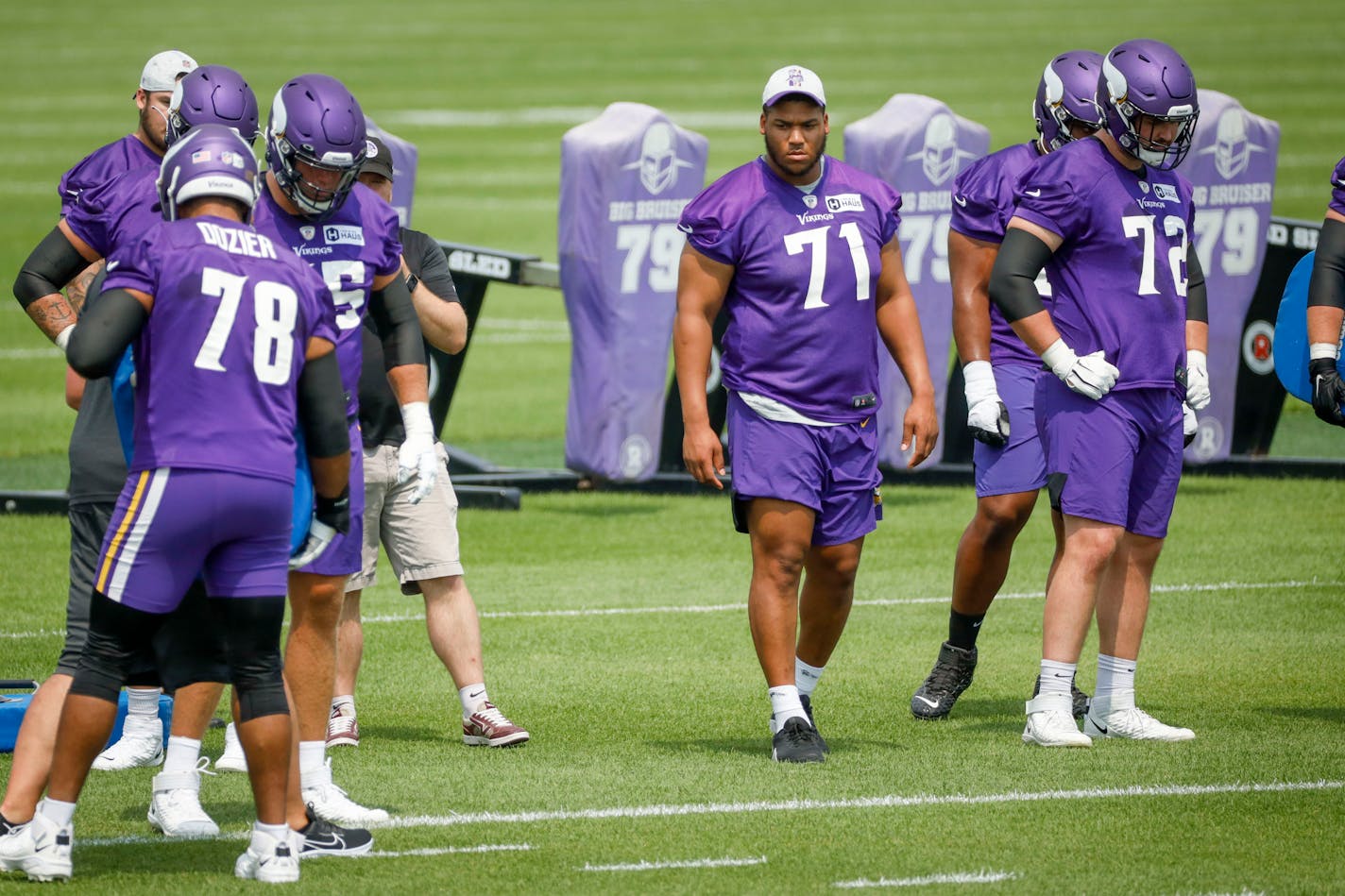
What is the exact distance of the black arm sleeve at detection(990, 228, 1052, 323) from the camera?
6832 mm

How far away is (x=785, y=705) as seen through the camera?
22.2ft

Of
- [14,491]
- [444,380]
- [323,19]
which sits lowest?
[14,491]

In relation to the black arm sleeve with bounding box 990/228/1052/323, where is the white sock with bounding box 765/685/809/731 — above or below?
below

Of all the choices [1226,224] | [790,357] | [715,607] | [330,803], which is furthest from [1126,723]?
[1226,224]

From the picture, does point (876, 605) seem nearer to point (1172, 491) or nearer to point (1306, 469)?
point (1172, 491)

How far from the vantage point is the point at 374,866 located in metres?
5.57

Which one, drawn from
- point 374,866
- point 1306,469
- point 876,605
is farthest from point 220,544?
point 1306,469

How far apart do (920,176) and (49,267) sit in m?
6.77

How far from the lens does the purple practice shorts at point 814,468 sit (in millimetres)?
6746

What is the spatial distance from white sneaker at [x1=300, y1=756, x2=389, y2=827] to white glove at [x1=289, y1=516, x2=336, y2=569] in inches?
26.6

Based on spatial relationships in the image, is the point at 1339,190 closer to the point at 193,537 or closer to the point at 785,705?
the point at 785,705

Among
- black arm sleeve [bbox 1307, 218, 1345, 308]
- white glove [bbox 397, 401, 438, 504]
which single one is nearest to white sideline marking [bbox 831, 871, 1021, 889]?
white glove [bbox 397, 401, 438, 504]

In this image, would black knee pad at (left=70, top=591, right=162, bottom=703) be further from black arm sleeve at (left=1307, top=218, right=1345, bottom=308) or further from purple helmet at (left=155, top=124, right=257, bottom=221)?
black arm sleeve at (left=1307, top=218, right=1345, bottom=308)

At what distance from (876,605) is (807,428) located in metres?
2.87
